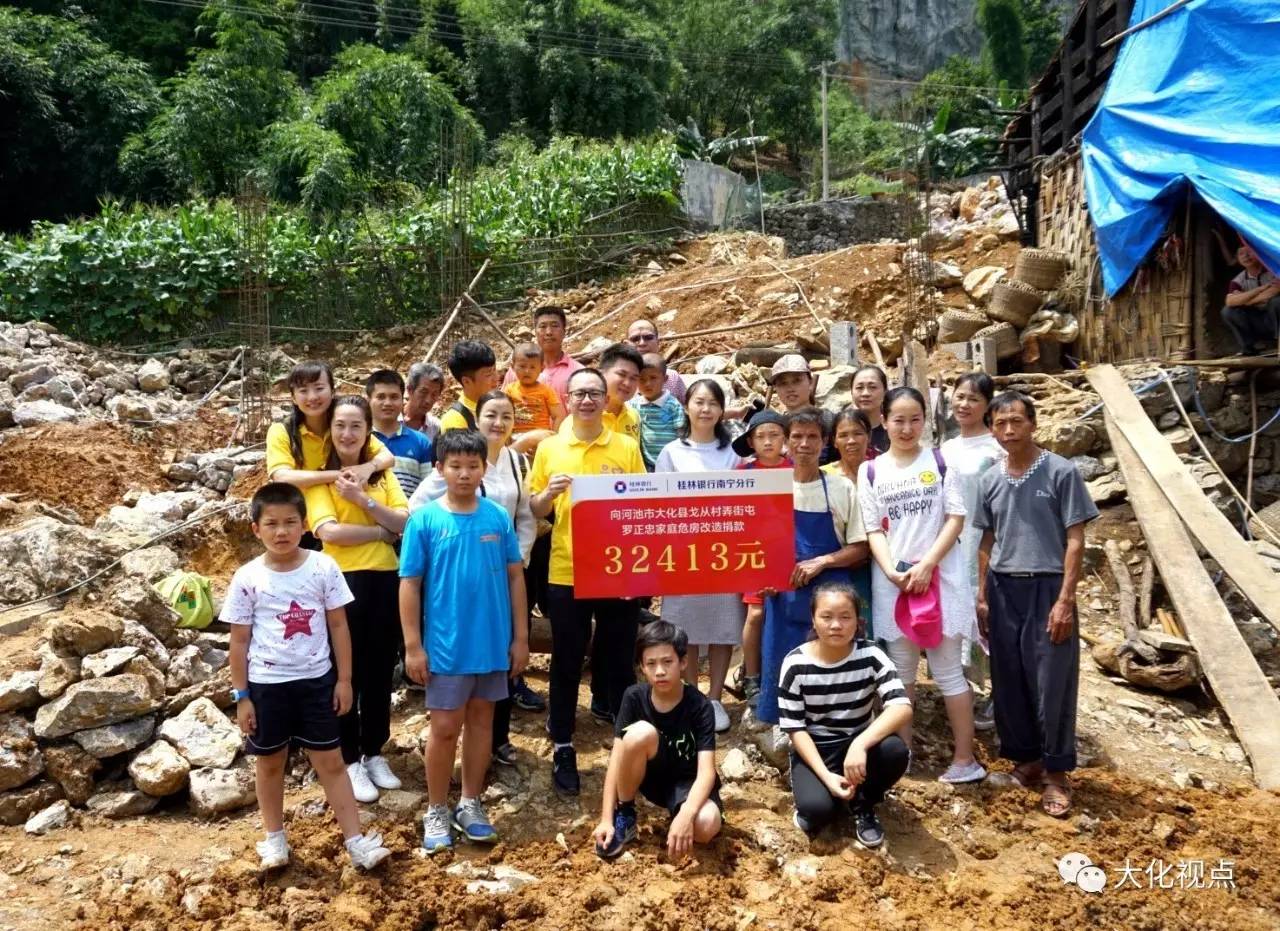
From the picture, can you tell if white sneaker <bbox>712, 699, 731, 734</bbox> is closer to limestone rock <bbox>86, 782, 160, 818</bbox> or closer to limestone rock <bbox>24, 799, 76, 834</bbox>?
limestone rock <bbox>86, 782, 160, 818</bbox>

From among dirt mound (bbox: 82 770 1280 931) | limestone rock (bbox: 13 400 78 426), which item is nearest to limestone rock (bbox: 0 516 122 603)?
dirt mound (bbox: 82 770 1280 931)

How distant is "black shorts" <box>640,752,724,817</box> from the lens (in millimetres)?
3369

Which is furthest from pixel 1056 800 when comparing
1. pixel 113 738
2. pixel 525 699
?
pixel 113 738

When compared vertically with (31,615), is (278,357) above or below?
above

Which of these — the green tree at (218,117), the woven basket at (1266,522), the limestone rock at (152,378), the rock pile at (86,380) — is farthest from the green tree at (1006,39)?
the limestone rock at (152,378)

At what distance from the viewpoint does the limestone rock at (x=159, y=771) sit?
144 inches

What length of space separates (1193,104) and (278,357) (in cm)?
996

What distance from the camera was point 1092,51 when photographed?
391 inches

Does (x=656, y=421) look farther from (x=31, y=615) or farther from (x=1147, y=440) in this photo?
(x=1147, y=440)

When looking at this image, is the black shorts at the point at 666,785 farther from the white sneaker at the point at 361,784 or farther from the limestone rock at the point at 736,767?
the white sneaker at the point at 361,784

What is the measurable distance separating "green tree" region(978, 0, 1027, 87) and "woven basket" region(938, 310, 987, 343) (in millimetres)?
32242

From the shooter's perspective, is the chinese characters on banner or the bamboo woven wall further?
the bamboo woven wall

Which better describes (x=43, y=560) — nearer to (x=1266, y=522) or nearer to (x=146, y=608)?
(x=146, y=608)

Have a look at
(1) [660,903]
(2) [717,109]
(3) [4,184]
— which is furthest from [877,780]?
(2) [717,109]
